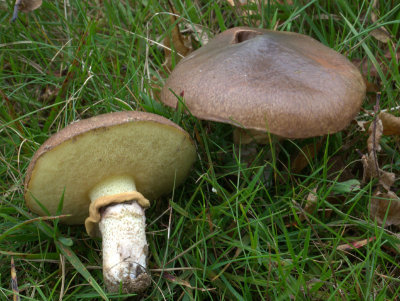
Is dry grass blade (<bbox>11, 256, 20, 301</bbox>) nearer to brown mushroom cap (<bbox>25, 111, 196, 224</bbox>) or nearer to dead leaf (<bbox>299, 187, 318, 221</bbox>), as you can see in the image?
brown mushroom cap (<bbox>25, 111, 196, 224</bbox>)

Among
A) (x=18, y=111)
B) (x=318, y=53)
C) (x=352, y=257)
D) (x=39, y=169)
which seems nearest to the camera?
(x=39, y=169)

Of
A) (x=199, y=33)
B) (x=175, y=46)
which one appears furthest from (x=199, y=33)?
(x=175, y=46)

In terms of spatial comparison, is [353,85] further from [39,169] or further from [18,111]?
[18,111]

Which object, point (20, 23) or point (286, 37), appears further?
point (20, 23)

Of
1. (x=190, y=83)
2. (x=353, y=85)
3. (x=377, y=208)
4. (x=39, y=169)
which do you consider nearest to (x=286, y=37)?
(x=353, y=85)

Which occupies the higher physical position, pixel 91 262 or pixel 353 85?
pixel 353 85

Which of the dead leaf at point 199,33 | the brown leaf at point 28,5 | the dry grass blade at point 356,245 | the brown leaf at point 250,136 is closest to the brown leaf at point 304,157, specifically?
the brown leaf at point 250,136

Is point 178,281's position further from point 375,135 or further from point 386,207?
point 375,135
